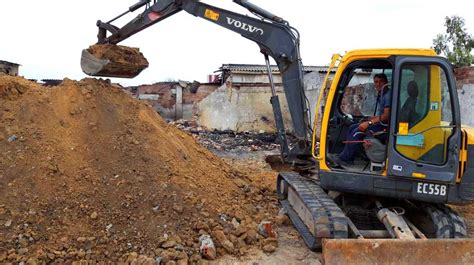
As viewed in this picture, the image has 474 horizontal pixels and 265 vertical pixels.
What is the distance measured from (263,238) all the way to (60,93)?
13.0 ft

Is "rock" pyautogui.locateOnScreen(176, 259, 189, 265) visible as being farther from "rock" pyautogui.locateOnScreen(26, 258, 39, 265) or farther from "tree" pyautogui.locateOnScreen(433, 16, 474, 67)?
"tree" pyautogui.locateOnScreen(433, 16, 474, 67)

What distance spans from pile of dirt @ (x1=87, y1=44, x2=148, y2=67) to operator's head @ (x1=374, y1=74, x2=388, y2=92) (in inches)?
149

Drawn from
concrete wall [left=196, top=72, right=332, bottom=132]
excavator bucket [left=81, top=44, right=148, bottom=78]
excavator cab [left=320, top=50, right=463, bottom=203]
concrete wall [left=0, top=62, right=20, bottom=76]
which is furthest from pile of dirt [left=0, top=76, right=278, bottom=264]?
concrete wall [left=0, top=62, right=20, bottom=76]

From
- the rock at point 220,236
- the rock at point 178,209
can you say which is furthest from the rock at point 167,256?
the rock at point 178,209

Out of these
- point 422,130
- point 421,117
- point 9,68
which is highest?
point 9,68

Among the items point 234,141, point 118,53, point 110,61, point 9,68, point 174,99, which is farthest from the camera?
point 174,99

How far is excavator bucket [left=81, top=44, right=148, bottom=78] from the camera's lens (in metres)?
6.74

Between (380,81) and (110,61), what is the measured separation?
397 cm

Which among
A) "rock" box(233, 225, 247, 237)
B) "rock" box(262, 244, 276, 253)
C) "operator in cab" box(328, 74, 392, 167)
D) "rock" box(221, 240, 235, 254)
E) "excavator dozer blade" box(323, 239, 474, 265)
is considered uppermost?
"operator in cab" box(328, 74, 392, 167)

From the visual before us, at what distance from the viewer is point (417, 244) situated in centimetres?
410

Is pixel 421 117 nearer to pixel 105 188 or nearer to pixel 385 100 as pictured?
pixel 385 100

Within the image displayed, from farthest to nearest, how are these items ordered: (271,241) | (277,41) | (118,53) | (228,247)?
(118,53) < (277,41) < (271,241) < (228,247)

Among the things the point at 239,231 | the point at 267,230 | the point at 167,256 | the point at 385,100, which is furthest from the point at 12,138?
the point at 385,100

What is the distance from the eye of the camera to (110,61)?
6.75 meters
